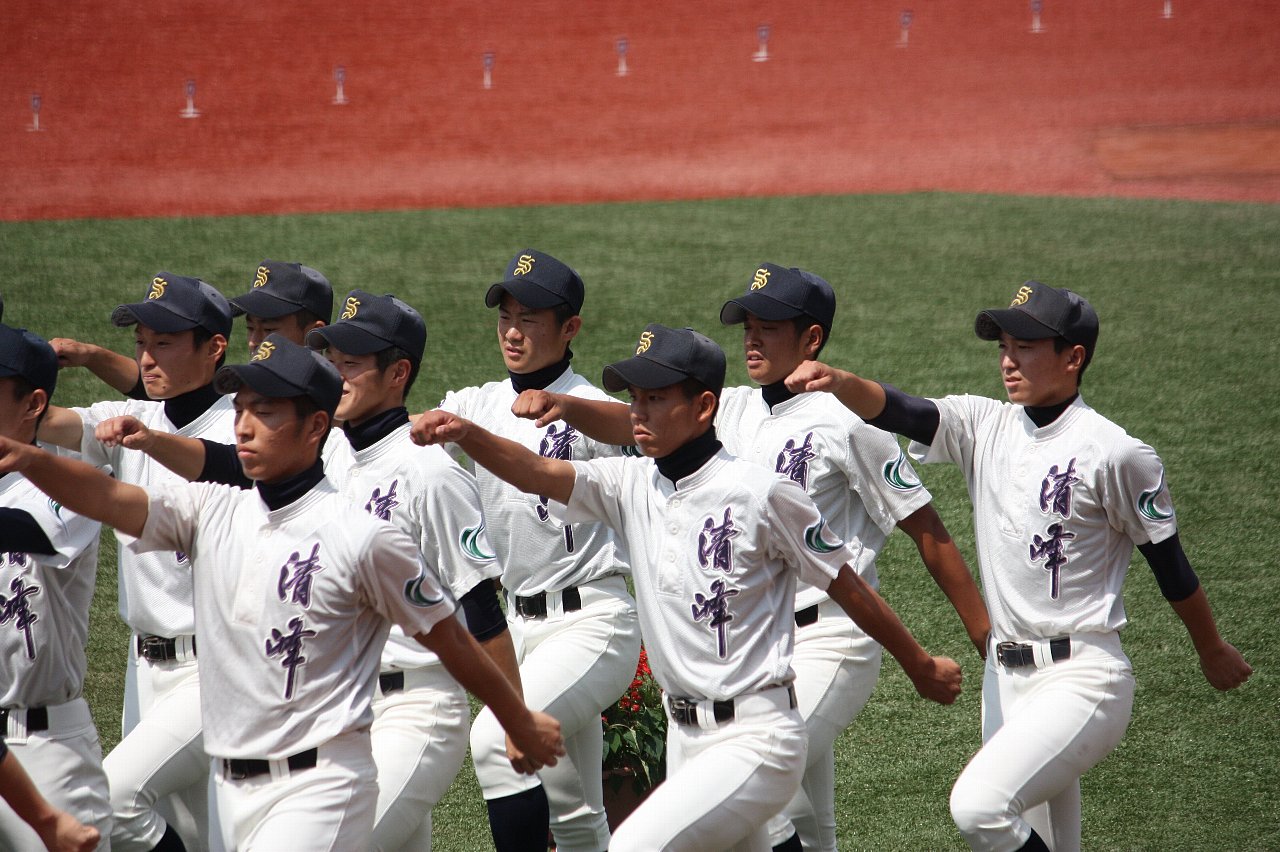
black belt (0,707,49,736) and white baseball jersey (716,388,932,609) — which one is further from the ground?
white baseball jersey (716,388,932,609)

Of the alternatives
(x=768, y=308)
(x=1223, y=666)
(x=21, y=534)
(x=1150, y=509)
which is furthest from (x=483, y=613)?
(x=1223, y=666)

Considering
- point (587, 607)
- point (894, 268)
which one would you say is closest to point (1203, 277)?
point (894, 268)

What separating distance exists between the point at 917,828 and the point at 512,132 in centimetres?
1239

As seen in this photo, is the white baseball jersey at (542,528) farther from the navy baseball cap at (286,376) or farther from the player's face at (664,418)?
the navy baseball cap at (286,376)

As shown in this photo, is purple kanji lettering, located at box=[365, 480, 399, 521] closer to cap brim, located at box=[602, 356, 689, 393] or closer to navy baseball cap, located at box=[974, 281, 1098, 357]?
cap brim, located at box=[602, 356, 689, 393]

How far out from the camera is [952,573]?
4379mm

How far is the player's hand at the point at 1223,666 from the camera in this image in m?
4.17

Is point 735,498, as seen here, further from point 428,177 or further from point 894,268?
point 428,177

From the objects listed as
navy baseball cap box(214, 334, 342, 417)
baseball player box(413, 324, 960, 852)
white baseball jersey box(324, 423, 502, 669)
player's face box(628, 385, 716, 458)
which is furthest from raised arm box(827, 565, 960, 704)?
navy baseball cap box(214, 334, 342, 417)

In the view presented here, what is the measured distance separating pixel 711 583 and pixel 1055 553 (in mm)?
1078

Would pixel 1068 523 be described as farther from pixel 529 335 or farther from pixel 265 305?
pixel 265 305

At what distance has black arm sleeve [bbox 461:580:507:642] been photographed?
3918 millimetres

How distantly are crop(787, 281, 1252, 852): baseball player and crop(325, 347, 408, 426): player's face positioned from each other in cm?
120

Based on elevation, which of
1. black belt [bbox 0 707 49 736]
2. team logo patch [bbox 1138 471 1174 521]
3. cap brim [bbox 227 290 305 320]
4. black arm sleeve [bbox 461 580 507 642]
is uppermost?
cap brim [bbox 227 290 305 320]
